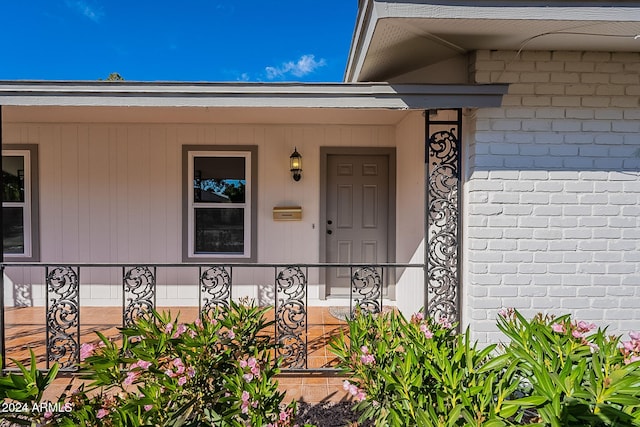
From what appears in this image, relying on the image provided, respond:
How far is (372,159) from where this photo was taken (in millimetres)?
4570

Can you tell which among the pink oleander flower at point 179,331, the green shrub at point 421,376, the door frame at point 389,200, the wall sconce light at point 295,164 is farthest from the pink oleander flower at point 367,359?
the wall sconce light at point 295,164

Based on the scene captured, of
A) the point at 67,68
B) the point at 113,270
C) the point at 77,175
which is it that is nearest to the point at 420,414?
the point at 113,270

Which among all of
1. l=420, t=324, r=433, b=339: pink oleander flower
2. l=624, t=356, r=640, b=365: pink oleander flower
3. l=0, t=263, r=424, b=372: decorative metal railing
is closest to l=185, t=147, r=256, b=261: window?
l=0, t=263, r=424, b=372: decorative metal railing

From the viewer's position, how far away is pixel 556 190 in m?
2.59

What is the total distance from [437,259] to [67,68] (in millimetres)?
16086

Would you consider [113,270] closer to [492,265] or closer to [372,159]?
[372,159]

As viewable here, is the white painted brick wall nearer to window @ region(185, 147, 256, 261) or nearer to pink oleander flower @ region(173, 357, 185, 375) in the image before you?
pink oleander flower @ region(173, 357, 185, 375)

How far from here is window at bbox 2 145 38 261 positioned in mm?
4391

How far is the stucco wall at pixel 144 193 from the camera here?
4.44 m

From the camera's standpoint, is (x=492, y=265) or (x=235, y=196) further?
(x=235, y=196)

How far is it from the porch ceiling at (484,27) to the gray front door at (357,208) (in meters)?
1.96

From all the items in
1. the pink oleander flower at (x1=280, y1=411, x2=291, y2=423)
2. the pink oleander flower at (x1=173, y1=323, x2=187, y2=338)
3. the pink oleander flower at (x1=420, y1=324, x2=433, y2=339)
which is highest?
the pink oleander flower at (x1=173, y1=323, x2=187, y2=338)

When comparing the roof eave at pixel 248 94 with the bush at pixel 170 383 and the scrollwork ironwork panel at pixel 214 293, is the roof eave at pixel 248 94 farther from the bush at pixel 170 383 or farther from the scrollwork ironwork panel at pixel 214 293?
the bush at pixel 170 383

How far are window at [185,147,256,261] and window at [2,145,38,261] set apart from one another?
6.17 ft
